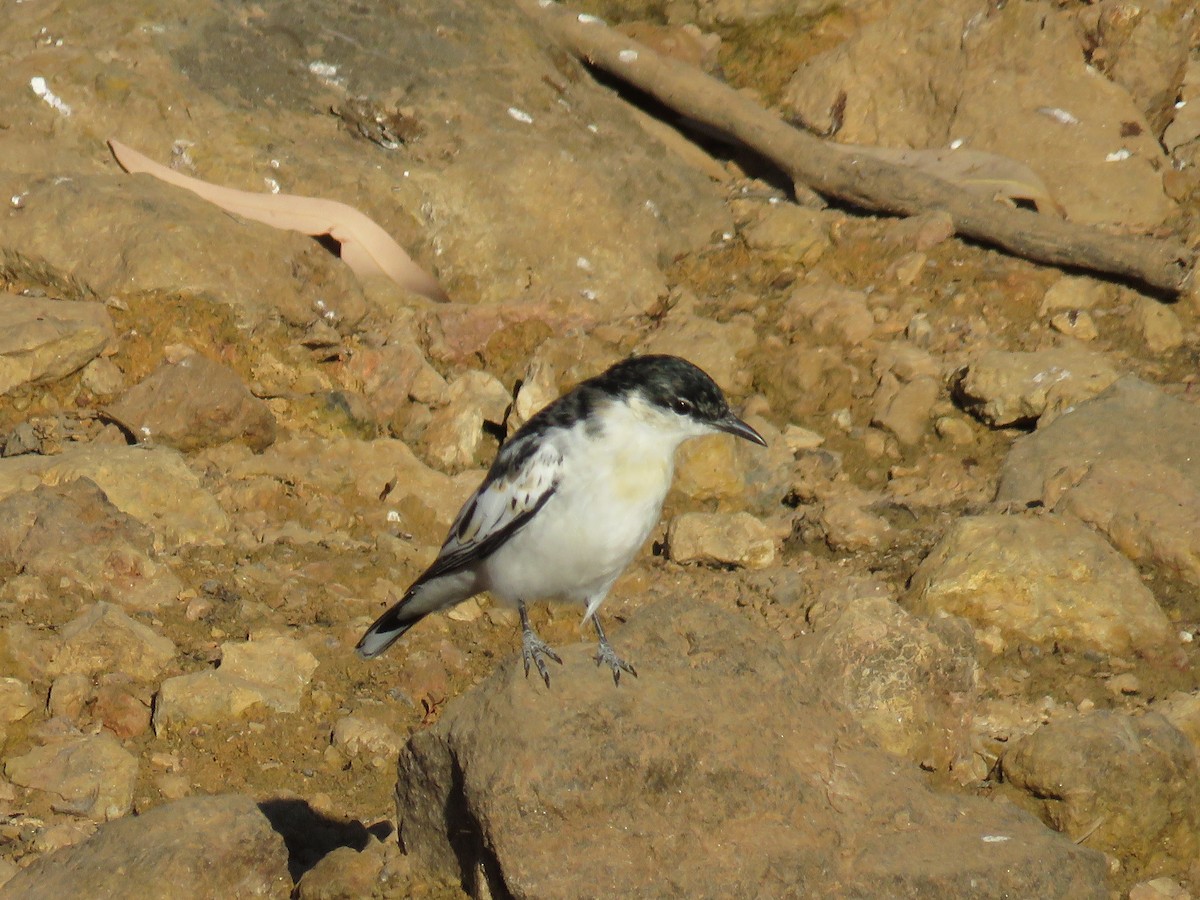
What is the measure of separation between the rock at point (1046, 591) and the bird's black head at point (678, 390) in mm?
2016

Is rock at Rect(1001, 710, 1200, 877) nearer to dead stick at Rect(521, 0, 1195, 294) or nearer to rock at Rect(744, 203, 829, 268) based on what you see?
dead stick at Rect(521, 0, 1195, 294)

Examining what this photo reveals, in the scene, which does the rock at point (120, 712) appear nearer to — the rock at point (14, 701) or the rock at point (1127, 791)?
the rock at point (14, 701)

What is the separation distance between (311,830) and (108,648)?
132 cm

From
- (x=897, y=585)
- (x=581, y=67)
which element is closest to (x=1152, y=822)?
(x=897, y=585)

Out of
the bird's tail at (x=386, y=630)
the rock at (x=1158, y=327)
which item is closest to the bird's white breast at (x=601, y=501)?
the bird's tail at (x=386, y=630)

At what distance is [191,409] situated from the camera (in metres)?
8.22

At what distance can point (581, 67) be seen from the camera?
38.9 feet

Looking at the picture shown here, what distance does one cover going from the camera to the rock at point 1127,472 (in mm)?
7793

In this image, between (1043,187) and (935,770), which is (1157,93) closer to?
(1043,187)

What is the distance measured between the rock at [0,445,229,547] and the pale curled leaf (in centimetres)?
237

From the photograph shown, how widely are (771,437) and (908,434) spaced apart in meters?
0.83

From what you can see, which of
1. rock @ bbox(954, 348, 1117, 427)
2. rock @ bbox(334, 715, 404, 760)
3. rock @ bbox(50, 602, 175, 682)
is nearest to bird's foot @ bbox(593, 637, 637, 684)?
rock @ bbox(334, 715, 404, 760)

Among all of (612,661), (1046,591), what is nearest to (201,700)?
(612,661)

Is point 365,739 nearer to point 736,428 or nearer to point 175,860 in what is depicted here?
point 175,860
